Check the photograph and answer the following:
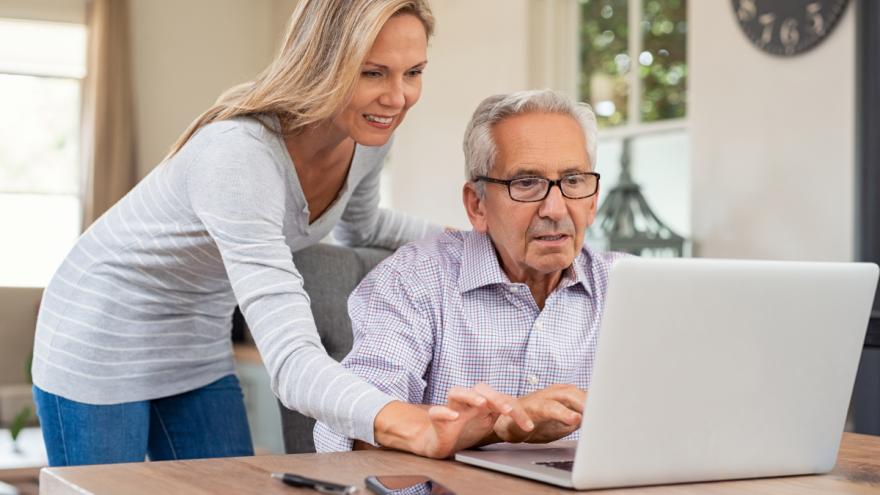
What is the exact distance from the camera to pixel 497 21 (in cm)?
558

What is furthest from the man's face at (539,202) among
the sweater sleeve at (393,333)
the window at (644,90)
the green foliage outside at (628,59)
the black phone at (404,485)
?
the green foliage outside at (628,59)

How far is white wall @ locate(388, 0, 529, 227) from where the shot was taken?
547 centimetres

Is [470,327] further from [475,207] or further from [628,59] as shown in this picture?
[628,59]

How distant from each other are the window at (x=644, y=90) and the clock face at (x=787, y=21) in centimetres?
50

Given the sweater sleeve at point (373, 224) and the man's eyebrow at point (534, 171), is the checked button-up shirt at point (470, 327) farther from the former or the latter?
the sweater sleeve at point (373, 224)

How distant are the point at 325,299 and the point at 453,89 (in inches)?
160

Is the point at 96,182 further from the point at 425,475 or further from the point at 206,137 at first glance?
the point at 425,475

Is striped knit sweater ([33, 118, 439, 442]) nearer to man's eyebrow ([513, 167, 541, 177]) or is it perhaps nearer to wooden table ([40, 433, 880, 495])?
wooden table ([40, 433, 880, 495])

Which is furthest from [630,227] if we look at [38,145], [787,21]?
[38,145]

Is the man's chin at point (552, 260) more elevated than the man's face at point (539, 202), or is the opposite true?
the man's face at point (539, 202)

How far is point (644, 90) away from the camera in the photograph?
189 inches

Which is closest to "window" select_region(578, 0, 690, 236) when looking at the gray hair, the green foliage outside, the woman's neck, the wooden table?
the green foliage outside

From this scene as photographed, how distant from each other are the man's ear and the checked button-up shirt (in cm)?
5

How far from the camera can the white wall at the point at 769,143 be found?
3.79 metres
